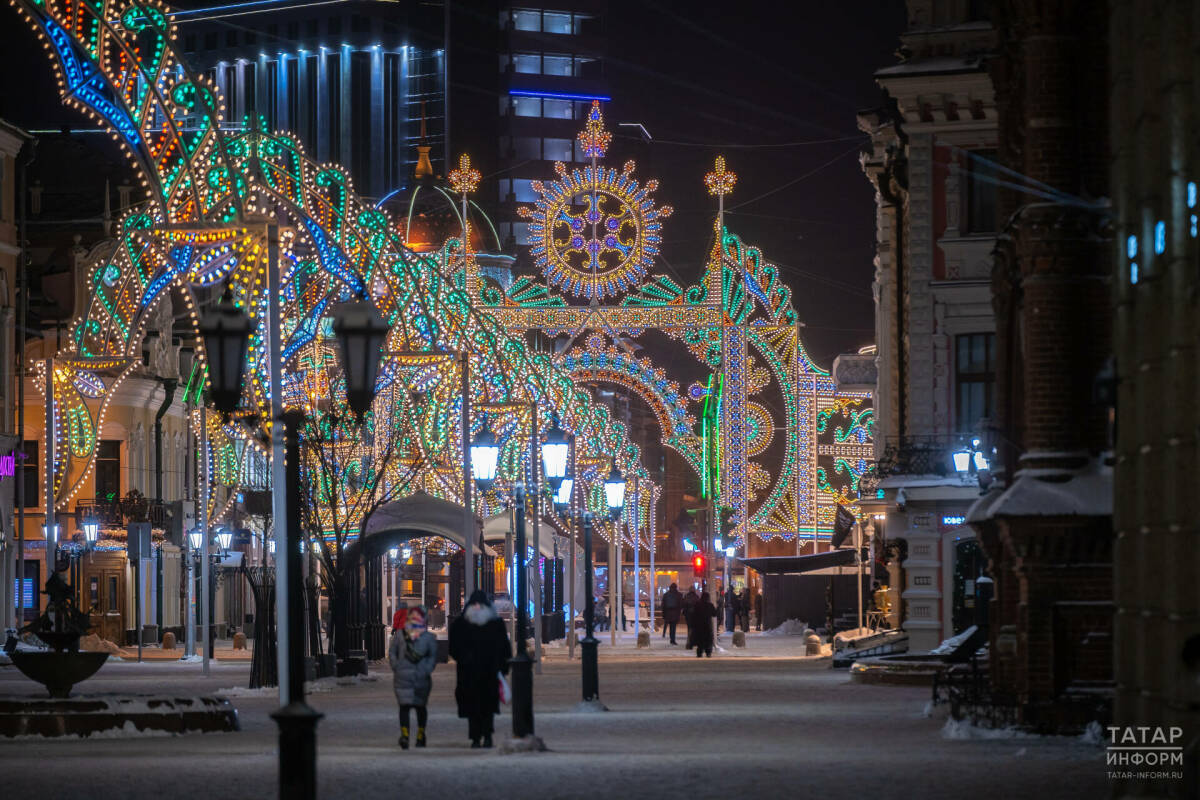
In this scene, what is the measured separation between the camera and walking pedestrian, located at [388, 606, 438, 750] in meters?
21.8

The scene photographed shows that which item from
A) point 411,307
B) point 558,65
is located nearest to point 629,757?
point 411,307

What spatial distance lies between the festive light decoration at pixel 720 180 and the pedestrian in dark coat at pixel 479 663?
111ft

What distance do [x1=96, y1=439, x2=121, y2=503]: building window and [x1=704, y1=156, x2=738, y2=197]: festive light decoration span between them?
68.7ft

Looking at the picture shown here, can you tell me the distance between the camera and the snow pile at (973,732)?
21594mm

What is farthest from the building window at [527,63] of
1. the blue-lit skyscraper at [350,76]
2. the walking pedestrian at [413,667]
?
the walking pedestrian at [413,667]

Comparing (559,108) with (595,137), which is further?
(559,108)

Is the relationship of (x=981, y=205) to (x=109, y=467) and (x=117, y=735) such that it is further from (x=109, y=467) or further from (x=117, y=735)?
(x=109, y=467)

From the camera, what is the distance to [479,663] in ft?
74.5

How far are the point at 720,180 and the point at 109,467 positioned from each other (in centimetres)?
2163

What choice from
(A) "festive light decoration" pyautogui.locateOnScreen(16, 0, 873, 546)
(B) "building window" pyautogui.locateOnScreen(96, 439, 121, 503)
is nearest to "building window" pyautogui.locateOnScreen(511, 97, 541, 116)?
(A) "festive light decoration" pyautogui.locateOnScreen(16, 0, 873, 546)

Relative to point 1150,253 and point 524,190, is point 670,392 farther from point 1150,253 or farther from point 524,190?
point 524,190

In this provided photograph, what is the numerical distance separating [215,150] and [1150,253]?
16.6 m

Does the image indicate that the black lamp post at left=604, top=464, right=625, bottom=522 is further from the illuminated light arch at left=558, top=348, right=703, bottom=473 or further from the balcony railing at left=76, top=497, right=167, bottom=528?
the balcony railing at left=76, top=497, right=167, bottom=528

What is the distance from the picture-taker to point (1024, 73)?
75.2 feet
